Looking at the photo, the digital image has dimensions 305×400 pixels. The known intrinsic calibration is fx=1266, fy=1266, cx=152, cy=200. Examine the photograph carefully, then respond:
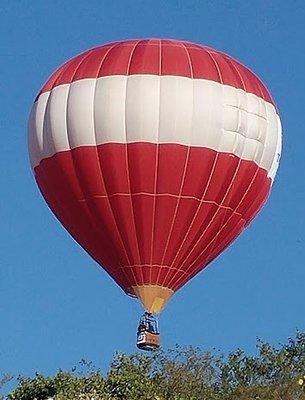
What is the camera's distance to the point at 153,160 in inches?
1016

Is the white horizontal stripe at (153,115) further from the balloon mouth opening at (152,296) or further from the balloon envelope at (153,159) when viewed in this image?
the balloon mouth opening at (152,296)

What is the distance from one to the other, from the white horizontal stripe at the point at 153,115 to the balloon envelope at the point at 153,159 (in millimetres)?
21

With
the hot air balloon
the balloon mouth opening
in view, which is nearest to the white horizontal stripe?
the hot air balloon

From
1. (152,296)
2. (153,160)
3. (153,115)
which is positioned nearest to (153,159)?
(153,160)

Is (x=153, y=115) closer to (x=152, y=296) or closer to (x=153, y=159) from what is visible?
(x=153, y=159)

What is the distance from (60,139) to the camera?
26547mm

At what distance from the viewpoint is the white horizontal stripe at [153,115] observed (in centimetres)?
2592

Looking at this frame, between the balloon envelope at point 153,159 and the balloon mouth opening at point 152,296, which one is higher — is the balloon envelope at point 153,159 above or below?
above

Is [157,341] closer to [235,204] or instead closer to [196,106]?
[235,204]

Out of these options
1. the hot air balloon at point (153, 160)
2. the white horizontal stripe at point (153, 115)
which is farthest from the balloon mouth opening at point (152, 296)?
the white horizontal stripe at point (153, 115)

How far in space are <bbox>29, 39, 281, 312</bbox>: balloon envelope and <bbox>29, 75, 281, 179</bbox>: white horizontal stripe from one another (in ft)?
0.07

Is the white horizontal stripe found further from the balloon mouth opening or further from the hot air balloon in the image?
the balloon mouth opening

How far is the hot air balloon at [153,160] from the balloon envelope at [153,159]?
0.02 m

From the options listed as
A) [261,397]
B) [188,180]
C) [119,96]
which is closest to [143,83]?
[119,96]
